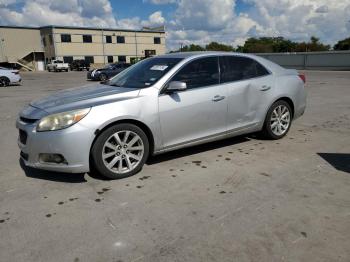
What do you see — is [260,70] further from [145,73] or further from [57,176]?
[57,176]

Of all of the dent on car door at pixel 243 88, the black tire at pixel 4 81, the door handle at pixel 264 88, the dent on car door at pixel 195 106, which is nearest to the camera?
the dent on car door at pixel 195 106

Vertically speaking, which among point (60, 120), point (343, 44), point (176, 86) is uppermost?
point (343, 44)

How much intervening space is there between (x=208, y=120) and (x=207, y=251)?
2.51 metres

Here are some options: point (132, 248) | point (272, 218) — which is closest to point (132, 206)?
point (132, 248)

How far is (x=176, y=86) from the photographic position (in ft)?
15.3

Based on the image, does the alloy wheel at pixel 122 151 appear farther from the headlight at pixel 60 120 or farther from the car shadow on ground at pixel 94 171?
the headlight at pixel 60 120

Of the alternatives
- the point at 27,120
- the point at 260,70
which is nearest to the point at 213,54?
the point at 260,70

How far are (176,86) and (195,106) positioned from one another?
47 cm

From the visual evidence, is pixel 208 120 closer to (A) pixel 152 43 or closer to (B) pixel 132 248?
(B) pixel 132 248

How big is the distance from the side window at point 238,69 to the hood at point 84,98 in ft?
5.08

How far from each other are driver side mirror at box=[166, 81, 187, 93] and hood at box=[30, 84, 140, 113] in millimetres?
423

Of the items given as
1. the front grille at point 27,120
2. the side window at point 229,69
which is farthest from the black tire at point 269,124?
the front grille at point 27,120

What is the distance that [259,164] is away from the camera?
5.00m

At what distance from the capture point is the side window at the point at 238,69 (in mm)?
5453
